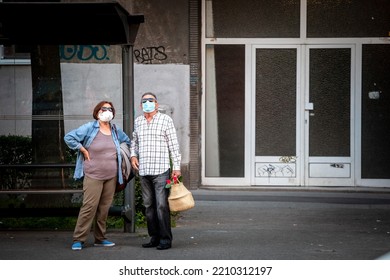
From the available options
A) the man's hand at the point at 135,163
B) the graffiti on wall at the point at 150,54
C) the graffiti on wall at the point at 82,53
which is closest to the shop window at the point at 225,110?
the graffiti on wall at the point at 150,54

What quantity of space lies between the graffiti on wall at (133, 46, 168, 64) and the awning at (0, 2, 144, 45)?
3.78 meters

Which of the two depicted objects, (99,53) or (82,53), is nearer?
(82,53)

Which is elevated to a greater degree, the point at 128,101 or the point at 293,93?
the point at 293,93

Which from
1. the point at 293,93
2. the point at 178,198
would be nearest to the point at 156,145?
the point at 178,198

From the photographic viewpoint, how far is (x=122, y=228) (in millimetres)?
11195

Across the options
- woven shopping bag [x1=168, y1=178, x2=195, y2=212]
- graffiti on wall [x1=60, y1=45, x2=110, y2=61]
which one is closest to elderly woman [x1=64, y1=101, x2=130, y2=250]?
woven shopping bag [x1=168, y1=178, x2=195, y2=212]

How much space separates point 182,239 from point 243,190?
14.9 ft

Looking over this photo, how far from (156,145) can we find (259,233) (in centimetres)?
212

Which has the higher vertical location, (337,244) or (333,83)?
(333,83)

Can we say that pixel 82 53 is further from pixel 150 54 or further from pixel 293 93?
pixel 293 93

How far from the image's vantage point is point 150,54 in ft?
48.6
